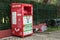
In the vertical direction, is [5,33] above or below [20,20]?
below

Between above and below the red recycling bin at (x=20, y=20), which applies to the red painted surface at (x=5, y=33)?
below

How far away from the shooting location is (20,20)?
32.6 ft

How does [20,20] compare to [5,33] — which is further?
[5,33]

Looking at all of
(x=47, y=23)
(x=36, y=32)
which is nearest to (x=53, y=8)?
(x=47, y=23)

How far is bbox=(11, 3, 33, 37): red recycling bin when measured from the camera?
9891 millimetres

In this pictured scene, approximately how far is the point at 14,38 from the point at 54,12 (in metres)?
6.21

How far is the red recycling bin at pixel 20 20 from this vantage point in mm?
9891

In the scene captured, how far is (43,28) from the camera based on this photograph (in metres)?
12.8

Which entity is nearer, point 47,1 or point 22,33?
point 22,33

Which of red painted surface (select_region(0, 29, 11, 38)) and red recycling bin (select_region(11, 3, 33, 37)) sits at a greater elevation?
red recycling bin (select_region(11, 3, 33, 37))

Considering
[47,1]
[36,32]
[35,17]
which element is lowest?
[36,32]

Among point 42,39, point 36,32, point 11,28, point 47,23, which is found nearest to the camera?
point 42,39

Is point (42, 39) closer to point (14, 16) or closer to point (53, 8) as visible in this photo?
point (14, 16)

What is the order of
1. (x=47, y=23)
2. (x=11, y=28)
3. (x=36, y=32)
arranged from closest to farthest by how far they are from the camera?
(x=11, y=28) → (x=36, y=32) → (x=47, y=23)
